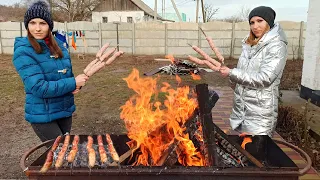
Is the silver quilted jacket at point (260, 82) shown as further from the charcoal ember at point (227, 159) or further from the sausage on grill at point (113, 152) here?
the sausage on grill at point (113, 152)

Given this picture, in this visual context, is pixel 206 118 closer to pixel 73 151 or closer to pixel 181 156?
pixel 181 156

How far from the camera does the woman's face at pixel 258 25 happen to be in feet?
8.17

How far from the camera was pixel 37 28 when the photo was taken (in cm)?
243

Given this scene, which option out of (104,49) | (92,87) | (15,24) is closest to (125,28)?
(15,24)

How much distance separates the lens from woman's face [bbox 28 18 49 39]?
2.43m

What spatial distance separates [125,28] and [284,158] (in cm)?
1595

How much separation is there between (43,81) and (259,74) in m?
1.73

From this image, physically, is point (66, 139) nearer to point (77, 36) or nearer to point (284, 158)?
point (284, 158)

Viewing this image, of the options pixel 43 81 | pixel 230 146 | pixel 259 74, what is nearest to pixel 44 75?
pixel 43 81

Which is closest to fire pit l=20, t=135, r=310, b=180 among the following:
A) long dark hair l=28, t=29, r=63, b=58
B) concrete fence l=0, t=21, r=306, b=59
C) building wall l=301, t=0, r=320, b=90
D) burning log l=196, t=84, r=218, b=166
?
burning log l=196, t=84, r=218, b=166

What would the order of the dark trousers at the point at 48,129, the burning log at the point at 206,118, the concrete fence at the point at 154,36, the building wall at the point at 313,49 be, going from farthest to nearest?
1. the concrete fence at the point at 154,36
2. the building wall at the point at 313,49
3. the dark trousers at the point at 48,129
4. the burning log at the point at 206,118

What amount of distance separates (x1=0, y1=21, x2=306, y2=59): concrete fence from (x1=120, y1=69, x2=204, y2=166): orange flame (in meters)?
14.6

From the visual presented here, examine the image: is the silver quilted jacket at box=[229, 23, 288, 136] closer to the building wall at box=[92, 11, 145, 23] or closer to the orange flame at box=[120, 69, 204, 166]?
the orange flame at box=[120, 69, 204, 166]

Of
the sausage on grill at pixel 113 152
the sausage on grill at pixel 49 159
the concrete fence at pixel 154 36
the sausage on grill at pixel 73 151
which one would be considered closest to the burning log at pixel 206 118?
the sausage on grill at pixel 113 152
